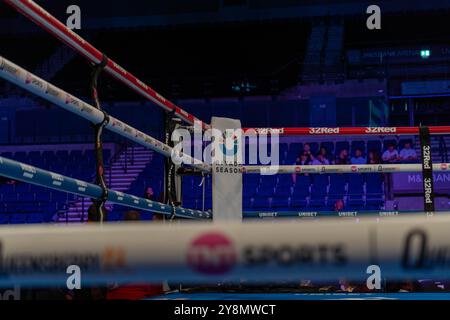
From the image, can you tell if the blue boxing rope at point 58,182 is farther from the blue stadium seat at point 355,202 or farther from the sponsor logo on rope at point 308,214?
the blue stadium seat at point 355,202

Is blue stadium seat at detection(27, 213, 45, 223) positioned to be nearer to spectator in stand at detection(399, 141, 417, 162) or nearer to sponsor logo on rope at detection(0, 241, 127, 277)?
spectator in stand at detection(399, 141, 417, 162)

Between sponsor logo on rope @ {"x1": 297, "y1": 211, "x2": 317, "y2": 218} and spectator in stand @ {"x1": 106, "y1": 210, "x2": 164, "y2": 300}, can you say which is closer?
spectator in stand @ {"x1": 106, "y1": 210, "x2": 164, "y2": 300}

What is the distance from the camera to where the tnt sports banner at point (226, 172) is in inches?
143

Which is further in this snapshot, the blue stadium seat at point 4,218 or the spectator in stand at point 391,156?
the blue stadium seat at point 4,218

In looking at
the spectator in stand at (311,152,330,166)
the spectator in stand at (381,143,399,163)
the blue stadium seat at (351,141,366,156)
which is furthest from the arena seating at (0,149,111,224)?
the spectator in stand at (381,143,399,163)

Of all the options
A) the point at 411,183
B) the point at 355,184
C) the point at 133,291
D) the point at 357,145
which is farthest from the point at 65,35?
the point at 357,145

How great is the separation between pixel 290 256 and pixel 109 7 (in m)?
16.3

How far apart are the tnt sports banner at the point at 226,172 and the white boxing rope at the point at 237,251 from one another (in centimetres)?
→ 269

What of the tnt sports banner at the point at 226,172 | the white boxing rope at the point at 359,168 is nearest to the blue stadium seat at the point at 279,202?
the white boxing rope at the point at 359,168

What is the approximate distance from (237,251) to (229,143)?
2.83 m

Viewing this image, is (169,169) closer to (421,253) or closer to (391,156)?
(421,253)

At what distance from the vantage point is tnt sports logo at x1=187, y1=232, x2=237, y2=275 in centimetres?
87

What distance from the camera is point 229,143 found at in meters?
3.69

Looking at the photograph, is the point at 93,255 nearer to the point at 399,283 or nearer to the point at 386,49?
the point at 399,283
